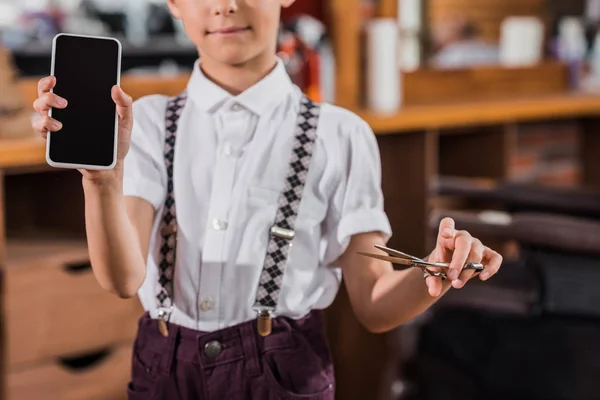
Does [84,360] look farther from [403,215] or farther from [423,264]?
[423,264]

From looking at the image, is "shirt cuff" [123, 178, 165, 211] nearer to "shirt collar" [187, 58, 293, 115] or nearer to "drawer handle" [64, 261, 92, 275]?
"shirt collar" [187, 58, 293, 115]

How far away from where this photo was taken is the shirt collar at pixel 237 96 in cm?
58

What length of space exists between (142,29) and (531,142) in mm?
1435

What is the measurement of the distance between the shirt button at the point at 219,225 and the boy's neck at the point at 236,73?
0.25 ft

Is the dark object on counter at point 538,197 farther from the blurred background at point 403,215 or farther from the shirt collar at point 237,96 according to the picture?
the shirt collar at point 237,96

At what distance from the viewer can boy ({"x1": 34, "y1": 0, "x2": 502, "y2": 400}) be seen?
562 millimetres

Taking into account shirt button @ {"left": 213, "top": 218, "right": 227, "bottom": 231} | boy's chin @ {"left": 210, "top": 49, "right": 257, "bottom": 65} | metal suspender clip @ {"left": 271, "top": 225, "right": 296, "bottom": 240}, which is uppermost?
boy's chin @ {"left": 210, "top": 49, "right": 257, "bottom": 65}

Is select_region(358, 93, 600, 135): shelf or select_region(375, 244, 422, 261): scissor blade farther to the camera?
select_region(358, 93, 600, 135): shelf

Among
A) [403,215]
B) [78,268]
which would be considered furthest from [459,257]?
[78,268]

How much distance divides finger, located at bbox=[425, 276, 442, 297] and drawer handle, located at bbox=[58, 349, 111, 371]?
137cm

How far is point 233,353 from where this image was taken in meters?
0.58

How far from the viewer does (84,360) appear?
6.12 feet

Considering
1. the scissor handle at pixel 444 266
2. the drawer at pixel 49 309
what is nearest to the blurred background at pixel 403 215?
the drawer at pixel 49 309

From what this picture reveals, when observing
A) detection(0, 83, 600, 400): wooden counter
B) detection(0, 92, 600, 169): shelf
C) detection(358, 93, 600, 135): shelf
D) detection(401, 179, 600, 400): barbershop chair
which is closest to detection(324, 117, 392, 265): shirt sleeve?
detection(0, 83, 600, 400): wooden counter
